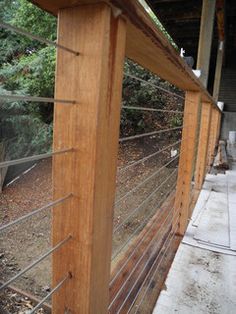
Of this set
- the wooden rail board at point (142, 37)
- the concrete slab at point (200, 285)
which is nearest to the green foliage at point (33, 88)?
the concrete slab at point (200, 285)

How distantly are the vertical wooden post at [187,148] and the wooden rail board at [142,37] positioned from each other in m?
0.95

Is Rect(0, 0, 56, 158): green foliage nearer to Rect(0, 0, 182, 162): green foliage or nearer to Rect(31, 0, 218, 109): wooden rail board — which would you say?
Rect(0, 0, 182, 162): green foliage

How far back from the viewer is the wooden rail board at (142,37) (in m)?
0.59

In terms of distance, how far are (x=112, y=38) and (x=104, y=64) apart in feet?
0.20

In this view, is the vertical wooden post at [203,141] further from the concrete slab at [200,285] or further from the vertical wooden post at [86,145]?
the vertical wooden post at [86,145]

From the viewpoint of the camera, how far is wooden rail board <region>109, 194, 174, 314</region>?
1440 mm

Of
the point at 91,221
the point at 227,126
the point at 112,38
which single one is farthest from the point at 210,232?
the point at 227,126

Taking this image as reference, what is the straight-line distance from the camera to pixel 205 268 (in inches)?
71.6

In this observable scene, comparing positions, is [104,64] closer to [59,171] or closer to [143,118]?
[59,171]

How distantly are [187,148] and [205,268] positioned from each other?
82 cm

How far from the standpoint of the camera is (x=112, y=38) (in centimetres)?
62

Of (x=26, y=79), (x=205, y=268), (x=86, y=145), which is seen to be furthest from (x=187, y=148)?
(x=26, y=79)

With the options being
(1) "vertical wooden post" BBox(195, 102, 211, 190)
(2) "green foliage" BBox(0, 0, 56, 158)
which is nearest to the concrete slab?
(1) "vertical wooden post" BBox(195, 102, 211, 190)

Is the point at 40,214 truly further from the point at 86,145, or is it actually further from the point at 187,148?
the point at 86,145
